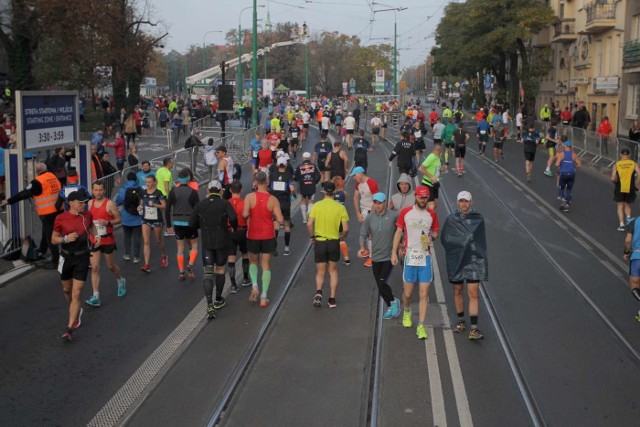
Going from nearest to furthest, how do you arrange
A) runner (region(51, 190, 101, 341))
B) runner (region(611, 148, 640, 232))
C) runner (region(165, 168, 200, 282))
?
runner (region(51, 190, 101, 341)) < runner (region(165, 168, 200, 282)) < runner (region(611, 148, 640, 232))

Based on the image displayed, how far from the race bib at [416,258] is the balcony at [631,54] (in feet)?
98.7

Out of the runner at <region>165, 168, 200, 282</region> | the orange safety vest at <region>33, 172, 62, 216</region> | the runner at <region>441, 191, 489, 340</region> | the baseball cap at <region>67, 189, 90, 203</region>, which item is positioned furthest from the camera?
the orange safety vest at <region>33, 172, 62, 216</region>

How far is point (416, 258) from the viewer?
28.2 ft

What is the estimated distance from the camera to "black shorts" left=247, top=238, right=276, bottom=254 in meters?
10.1

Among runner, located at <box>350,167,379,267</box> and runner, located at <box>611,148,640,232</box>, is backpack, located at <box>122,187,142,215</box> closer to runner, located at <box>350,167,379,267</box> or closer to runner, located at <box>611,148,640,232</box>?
runner, located at <box>350,167,379,267</box>

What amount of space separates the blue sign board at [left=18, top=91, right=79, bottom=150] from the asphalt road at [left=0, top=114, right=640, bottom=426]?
2.46 metres

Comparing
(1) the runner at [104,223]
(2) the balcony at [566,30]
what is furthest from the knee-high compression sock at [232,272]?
(2) the balcony at [566,30]

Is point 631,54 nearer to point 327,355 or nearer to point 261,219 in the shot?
point 261,219

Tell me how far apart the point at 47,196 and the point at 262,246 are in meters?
4.07

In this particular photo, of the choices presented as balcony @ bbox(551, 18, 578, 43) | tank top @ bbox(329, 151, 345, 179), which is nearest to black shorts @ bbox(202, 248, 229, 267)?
tank top @ bbox(329, 151, 345, 179)

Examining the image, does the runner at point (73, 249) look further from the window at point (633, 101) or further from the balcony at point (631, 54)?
the window at point (633, 101)

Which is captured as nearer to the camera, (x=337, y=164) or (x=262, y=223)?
(x=262, y=223)

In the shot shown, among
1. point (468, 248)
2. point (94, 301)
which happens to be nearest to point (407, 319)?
point (468, 248)

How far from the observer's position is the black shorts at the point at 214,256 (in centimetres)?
962
